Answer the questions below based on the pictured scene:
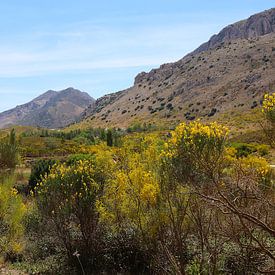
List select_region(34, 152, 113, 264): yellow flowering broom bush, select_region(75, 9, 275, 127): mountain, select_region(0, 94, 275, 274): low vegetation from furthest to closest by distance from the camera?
select_region(75, 9, 275, 127): mountain, select_region(34, 152, 113, 264): yellow flowering broom bush, select_region(0, 94, 275, 274): low vegetation

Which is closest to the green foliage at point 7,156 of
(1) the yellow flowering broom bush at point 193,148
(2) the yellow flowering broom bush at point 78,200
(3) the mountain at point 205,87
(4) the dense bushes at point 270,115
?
(2) the yellow flowering broom bush at point 78,200

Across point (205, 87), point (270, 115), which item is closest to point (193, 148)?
point (270, 115)

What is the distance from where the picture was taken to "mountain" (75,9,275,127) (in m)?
95.6

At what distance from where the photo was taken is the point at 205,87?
111812 millimetres

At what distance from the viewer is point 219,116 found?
9081 cm

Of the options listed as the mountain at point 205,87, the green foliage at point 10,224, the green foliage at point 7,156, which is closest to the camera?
the green foliage at point 10,224

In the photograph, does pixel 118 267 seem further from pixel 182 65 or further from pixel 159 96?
pixel 182 65

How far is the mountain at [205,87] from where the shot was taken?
95562mm

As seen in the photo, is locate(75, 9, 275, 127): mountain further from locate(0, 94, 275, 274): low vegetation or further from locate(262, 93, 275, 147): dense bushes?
locate(262, 93, 275, 147): dense bushes

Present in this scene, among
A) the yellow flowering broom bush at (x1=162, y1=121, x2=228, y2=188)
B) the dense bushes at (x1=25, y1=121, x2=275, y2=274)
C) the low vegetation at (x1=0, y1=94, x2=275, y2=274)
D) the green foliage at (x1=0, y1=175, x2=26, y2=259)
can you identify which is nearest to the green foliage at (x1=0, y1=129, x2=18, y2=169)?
the low vegetation at (x1=0, y1=94, x2=275, y2=274)

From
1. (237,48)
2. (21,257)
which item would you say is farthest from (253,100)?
(21,257)

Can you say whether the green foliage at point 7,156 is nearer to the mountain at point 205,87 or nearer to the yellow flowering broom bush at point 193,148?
the yellow flowering broom bush at point 193,148

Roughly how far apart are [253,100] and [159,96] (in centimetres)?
4157

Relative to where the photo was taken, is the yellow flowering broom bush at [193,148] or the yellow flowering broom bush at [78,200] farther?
the yellow flowering broom bush at [78,200]
